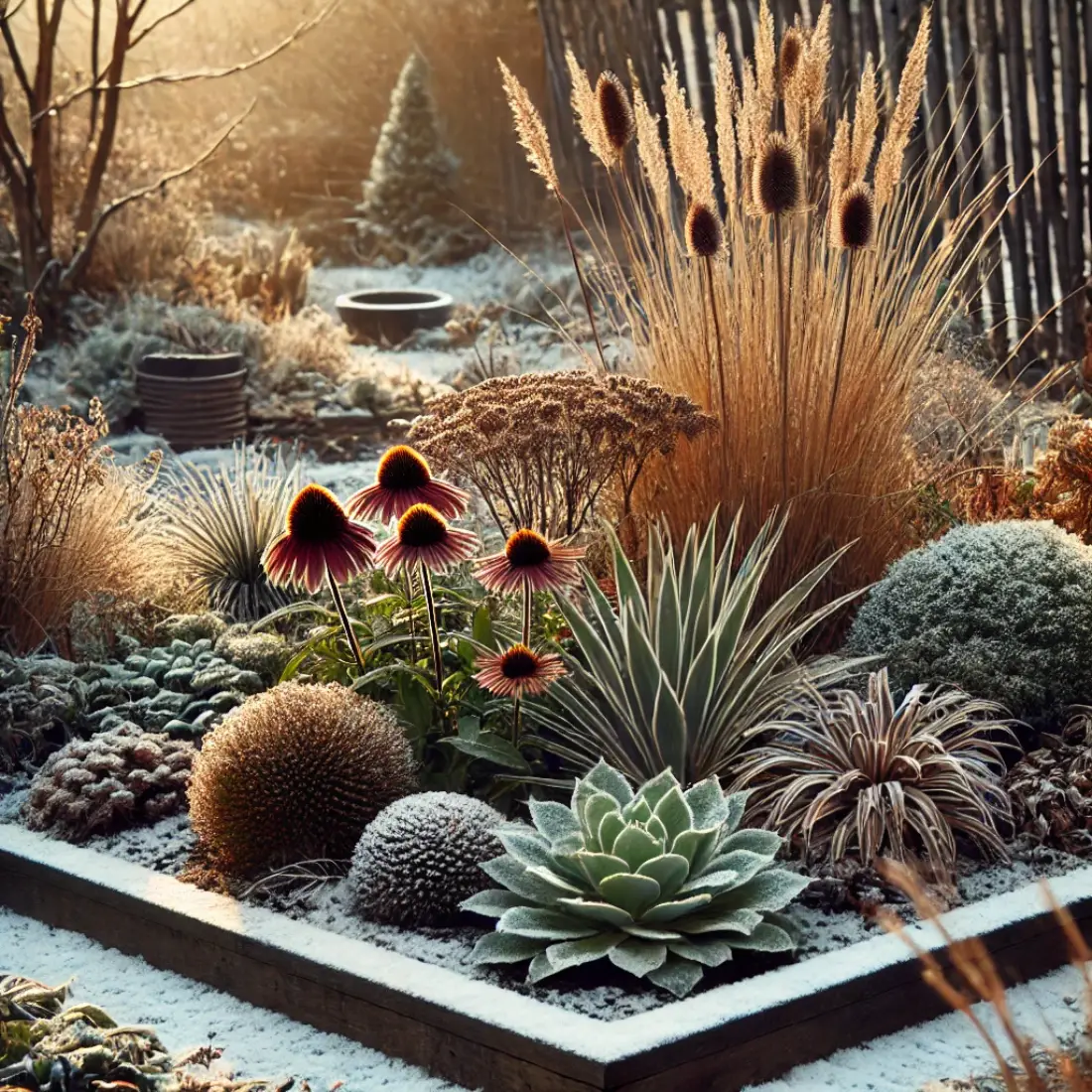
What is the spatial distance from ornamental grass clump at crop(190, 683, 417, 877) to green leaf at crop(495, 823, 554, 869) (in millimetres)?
463

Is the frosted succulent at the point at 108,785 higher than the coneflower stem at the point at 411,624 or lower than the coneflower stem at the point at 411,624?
lower

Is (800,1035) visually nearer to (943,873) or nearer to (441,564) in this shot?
(943,873)

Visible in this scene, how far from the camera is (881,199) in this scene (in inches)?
165

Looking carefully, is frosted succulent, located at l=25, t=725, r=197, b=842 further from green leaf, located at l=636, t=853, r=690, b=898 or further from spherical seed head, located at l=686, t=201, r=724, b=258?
spherical seed head, located at l=686, t=201, r=724, b=258

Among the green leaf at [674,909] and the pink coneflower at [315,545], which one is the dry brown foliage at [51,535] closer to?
the pink coneflower at [315,545]

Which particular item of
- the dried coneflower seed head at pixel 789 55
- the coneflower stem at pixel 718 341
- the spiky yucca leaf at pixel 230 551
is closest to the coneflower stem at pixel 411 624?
the coneflower stem at pixel 718 341

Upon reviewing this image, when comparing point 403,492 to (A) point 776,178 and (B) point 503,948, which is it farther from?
(A) point 776,178

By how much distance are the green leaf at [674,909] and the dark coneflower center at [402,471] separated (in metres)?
1.11

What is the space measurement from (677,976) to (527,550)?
94cm

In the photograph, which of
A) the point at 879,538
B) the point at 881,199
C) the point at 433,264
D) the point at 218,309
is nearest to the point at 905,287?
the point at 881,199

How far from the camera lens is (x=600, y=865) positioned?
2.99m

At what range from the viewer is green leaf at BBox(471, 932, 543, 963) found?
2.99 m

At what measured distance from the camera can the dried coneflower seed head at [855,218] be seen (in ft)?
12.8

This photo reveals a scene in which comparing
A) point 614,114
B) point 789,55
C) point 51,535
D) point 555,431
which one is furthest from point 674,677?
point 51,535
